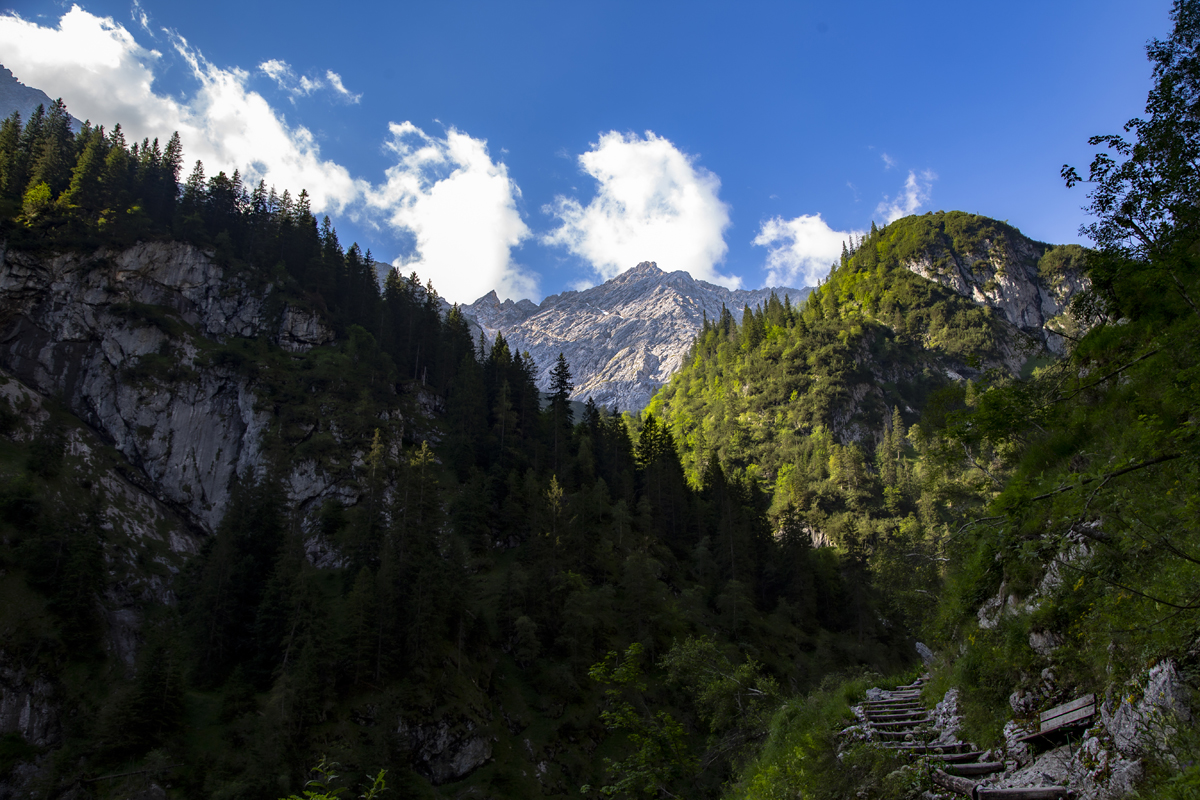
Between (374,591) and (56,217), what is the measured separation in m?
69.8

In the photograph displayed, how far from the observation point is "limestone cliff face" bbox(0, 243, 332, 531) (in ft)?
199

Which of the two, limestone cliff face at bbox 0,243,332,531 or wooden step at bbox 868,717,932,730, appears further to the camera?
limestone cliff face at bbox 0,243,332,531

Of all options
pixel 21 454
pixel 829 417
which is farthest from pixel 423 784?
pixel 829 417

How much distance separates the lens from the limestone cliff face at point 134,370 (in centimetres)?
6069

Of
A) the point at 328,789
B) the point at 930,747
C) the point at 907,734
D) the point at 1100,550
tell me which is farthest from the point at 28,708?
the point at 1100,550

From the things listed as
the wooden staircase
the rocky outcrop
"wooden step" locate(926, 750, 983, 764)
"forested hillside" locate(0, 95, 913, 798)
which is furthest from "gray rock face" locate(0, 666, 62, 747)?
"wooden step" locate(926, 750, 983, 764)

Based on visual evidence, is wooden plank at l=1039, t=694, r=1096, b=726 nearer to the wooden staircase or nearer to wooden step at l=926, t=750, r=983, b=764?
the wooden staircase

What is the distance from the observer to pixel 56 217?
68.9 meters

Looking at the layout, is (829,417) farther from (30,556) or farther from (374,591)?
(30,556)

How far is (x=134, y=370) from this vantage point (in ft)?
207

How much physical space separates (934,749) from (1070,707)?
10.6 feet

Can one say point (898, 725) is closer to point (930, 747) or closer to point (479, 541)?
point (930, 747)

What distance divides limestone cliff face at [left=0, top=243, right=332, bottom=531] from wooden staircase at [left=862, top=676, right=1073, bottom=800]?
64.3 meters

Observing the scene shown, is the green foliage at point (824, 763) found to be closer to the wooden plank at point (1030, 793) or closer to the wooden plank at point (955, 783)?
the wooden plank at point (955, 783)
